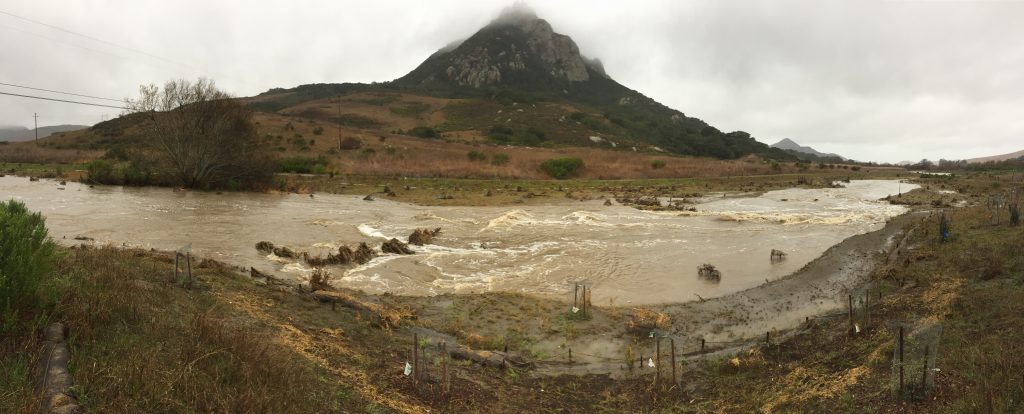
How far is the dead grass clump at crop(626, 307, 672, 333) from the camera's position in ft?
38.9

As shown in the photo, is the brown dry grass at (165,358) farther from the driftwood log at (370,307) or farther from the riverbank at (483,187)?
the riverbank at (483,187)

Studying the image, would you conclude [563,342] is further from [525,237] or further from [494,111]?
[494,111]

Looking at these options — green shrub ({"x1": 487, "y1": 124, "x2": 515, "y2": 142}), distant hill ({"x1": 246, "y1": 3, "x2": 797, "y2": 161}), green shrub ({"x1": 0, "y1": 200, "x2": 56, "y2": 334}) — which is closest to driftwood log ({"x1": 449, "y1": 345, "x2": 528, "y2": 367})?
green shrub ({"x1": 0, "y1": 200, "x2": 56, "y2": 334})

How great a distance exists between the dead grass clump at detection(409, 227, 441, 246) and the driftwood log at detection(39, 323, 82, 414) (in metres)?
15.5

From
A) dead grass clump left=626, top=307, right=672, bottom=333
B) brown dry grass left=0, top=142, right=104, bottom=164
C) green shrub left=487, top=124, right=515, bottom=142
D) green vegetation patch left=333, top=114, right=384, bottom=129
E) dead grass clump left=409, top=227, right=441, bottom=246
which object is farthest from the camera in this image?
green vegetation patch left=333, top=114, right=384, bottom=129

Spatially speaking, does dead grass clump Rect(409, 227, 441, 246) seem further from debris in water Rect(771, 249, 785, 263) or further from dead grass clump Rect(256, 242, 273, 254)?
debris in water Rect(771, 249, 785, 263)

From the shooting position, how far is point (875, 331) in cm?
981

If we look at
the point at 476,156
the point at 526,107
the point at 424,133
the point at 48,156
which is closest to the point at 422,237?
the point at 476,156

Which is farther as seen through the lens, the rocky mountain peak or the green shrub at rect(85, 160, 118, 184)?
the rocky mountain peak

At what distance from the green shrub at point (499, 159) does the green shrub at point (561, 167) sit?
495 cm

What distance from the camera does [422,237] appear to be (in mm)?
21859

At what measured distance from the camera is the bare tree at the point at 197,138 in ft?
127

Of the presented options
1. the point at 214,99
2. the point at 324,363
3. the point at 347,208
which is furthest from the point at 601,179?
the point at 324,363

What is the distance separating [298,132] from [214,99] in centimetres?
3551
